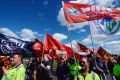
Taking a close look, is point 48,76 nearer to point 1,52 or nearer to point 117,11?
point 1,52

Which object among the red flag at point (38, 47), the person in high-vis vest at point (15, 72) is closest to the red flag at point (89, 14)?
the red flag at point (38, 47)

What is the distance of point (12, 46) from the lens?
11.5 meters

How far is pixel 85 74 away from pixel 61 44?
609 cm

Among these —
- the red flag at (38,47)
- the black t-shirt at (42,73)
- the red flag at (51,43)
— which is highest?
the red flag at (51,43)

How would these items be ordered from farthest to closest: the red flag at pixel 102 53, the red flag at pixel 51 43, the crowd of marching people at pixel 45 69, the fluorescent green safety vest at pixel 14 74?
the red flag at pixel 102 53 → the red flag at pixel 51 43 → the crowd of marching people at pixel 45 69 → the fluorescent green safety vest at pixel 14 74

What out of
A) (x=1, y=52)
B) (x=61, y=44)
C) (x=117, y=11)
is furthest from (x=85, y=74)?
(x=61, y=44)

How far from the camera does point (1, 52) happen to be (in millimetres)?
11117

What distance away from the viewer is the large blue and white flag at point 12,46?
36.6ft

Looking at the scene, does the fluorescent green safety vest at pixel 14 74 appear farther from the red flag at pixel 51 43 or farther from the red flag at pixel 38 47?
the red flag at pixel 51 43

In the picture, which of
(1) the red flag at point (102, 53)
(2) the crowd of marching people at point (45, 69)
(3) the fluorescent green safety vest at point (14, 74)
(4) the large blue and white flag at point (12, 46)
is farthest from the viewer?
(1) the red flag at point (102, 53)

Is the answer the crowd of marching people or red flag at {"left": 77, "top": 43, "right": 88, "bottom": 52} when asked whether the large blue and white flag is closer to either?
the crowd of marching people

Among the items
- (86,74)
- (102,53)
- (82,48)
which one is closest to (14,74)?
(86,74)

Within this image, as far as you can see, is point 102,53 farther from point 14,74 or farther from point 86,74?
point 14,74

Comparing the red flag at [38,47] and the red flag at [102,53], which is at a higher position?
the red flag at [102,53]
